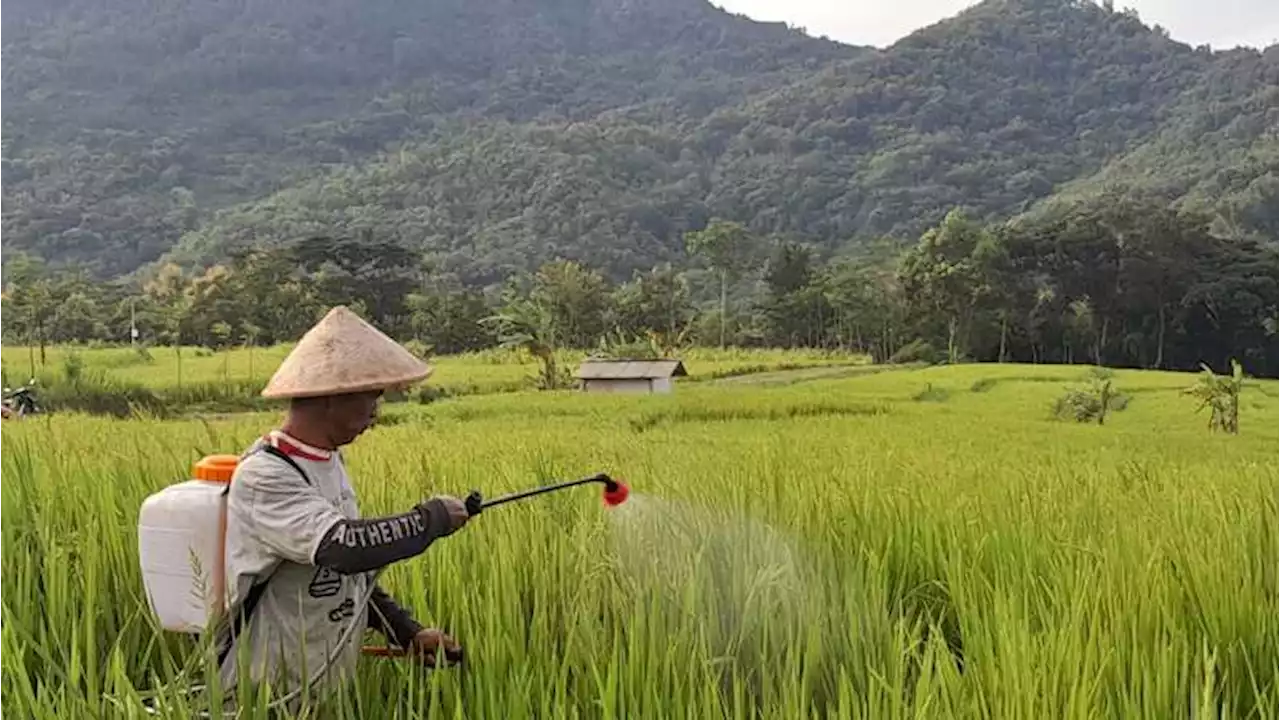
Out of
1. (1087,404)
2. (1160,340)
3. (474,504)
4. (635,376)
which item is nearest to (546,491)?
(474,504)

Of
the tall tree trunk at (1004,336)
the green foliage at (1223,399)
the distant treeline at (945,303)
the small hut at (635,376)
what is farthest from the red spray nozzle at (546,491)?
the tall tree trunk at (1004,336)

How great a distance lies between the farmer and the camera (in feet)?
6.07

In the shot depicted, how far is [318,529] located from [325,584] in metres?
0.19

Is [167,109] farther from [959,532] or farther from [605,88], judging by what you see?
[959,532]

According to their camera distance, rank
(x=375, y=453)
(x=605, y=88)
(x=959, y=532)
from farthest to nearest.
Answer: (x=605, y=88) < (x=375, y=453) < (x=959, y=532)

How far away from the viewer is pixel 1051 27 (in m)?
97.1

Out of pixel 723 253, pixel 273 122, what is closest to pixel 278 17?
pixel 273 122

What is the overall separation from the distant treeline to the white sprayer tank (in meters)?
29.2

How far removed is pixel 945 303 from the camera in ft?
115

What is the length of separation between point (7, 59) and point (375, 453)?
338ft

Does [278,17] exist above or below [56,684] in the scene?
above

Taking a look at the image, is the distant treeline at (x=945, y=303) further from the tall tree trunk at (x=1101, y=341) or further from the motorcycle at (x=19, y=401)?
the motorcycle at (x=19, y=401)

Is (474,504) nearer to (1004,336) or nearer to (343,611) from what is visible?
(343,611)

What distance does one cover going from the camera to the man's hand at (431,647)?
204 centimetres
